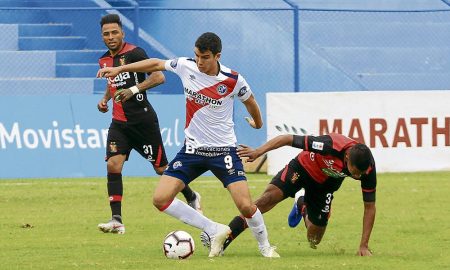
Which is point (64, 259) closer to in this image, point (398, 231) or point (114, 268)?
point (114, 268)

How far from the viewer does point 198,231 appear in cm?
1334

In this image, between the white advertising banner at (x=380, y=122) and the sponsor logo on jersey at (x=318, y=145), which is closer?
the sponsor logo on jersey at (x=318, y=145)

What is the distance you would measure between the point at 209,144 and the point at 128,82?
9.33 feet

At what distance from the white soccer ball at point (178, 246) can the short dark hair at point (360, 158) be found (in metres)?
1.65

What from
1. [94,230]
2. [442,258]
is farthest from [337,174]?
[94,230]

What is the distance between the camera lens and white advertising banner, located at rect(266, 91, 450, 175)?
21.0 m

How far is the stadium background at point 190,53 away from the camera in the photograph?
21016 millimetres

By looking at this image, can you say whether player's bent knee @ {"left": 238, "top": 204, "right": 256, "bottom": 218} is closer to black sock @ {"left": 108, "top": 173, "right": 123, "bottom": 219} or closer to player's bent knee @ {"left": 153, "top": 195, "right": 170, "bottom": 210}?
player's bent knee @ {"left": 153, "top": 195, "right": 170, "bottom": 210}

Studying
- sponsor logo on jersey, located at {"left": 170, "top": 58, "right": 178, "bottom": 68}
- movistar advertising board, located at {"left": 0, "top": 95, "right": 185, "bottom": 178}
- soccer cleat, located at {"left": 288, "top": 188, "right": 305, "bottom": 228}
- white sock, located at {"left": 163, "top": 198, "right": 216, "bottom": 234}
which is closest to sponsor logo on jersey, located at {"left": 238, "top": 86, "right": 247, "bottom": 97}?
sponsor logo on jersey, located at {"left": 170, "top": 58, "right": 178, "bottom": 68}

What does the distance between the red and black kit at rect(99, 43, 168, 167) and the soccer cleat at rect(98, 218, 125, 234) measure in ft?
2.85

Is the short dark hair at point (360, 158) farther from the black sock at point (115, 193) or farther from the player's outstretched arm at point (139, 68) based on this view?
the black sock at point (115, 193)

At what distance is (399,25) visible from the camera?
2711 centimetres

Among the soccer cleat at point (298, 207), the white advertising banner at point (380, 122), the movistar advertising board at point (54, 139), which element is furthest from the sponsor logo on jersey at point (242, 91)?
the movistar advertising board at point (54, 139)

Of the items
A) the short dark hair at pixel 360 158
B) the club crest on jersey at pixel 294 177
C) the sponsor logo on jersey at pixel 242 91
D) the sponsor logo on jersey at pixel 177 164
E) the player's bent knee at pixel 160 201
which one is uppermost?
the sponsor logo on jersey at pixel 242 91
